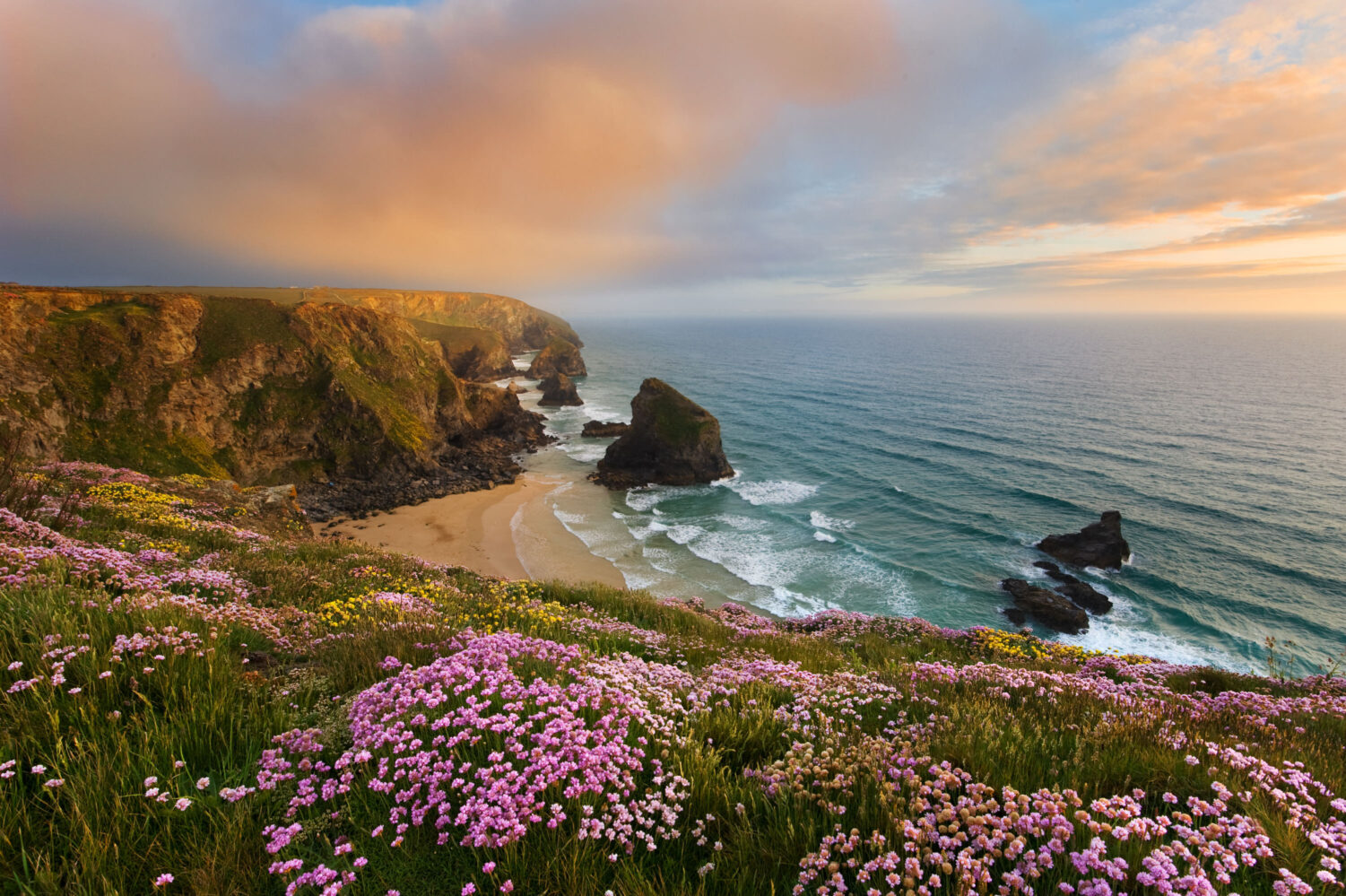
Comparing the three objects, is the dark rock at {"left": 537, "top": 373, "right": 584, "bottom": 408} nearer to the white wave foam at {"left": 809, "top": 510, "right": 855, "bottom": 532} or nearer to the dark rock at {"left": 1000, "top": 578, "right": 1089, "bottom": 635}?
the white wave foam at {"left": 809, "top": 510, "right": 855, "bottom": 532}

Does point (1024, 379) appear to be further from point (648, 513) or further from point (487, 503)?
point (487, 503)

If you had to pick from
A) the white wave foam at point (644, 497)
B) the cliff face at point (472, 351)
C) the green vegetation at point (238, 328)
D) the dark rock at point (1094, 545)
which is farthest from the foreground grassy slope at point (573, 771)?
the cliff face at point (472, 351)

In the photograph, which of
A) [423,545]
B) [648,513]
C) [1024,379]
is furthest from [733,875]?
[1024,379]

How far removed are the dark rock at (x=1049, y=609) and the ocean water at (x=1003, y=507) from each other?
0.77 metres

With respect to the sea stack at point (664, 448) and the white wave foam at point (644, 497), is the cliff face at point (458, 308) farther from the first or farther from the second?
the white wave foam at point (644, 497)

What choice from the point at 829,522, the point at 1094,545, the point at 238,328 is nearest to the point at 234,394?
the point at 238,328

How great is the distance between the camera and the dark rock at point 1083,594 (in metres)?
31.1

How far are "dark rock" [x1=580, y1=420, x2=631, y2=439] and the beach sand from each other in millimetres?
22740

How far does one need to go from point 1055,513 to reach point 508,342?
16387 centimetres

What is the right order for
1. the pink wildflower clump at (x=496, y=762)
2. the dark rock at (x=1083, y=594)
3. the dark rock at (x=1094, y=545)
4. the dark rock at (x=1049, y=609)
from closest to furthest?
the pink wildflower clump at (x=496, y=762) < the dark rock at (x=1049, y=609) < the dark rock at (x=1083, y=594) < the dark rock at (x=1094, y=545)

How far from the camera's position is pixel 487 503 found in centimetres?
Result: 4688

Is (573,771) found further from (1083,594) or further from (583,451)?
(583,451)

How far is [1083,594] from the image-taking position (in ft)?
104

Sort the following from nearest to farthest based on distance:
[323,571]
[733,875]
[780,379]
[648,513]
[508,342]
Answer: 1. [733,875]
2. [323,571]
3. [648,513]
4. [780,379]
5. [508,342]
